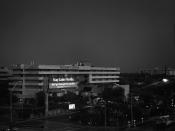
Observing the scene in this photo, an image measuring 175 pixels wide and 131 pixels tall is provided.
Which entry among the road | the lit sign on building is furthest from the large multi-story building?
the road

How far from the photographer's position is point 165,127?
17.6 metres

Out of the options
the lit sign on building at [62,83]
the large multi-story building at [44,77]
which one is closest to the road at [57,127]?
the large multi-story building at [44,77]

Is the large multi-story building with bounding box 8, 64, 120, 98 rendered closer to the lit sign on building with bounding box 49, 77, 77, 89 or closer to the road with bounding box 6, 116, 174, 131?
the lit sign on building with bounding box 49, 77, 77, 89

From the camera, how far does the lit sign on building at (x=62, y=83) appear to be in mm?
34519

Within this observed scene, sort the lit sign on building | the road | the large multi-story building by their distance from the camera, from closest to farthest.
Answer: the road < the large multi-story building < the lit sign on building

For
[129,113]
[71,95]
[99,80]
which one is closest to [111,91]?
[71,95]

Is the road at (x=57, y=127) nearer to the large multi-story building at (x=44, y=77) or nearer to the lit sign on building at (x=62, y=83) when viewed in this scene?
the large multi-story building at (x=44, y=77)

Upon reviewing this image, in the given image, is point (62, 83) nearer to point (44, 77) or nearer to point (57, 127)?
point (44, 77)

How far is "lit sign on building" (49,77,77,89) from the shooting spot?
1359 inches

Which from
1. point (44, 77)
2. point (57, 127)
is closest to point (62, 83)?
point (44, 77)

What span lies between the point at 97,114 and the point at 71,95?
12.8 metres

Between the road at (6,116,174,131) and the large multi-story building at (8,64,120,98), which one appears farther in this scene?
the large multi-story building at (8,64,120,98)

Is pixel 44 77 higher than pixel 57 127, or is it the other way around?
pixel 44 77

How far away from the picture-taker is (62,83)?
3588 centimetres
